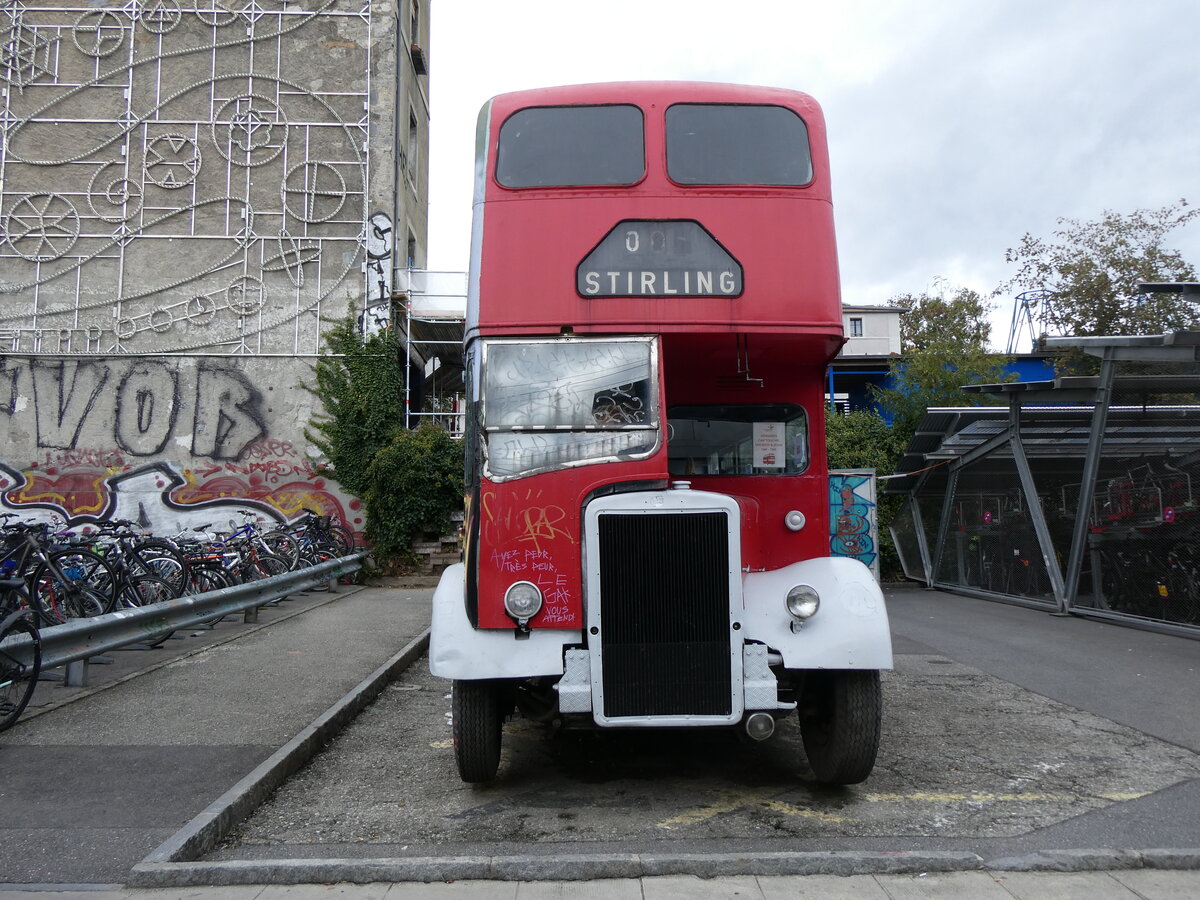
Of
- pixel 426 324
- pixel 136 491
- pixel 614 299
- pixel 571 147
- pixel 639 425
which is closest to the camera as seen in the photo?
pixel 639 425

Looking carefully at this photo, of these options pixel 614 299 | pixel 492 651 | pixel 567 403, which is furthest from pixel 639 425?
pixel 492 651

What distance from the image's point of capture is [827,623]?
4.75m

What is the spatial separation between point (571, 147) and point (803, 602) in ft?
9.71

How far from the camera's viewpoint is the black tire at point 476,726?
16.0 ft

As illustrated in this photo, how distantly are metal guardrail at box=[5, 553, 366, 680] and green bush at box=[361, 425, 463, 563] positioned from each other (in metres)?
4.58

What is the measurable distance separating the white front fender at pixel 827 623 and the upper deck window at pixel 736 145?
2.35 meters

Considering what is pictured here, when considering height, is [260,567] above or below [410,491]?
below

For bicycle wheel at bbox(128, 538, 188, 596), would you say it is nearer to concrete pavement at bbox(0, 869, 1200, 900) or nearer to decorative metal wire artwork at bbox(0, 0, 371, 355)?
concrete pavement at bbox(0, 869, 1200, 900)

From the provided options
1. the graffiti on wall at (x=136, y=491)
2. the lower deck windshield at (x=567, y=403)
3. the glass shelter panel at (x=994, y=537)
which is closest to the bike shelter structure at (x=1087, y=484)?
the glass shelter panel at (x=994, y=537)

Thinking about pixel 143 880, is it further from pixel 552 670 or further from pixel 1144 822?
pixel 1144 822

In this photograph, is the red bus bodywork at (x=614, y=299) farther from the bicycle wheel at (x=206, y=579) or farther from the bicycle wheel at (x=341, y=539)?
the bicycle wheel at (x=341, y=539)

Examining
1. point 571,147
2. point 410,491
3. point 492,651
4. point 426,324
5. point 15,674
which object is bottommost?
point 15,674

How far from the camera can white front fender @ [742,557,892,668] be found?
182 inches

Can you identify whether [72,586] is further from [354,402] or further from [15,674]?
[354,402]
